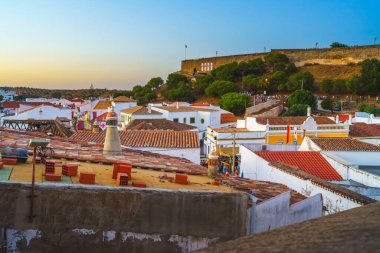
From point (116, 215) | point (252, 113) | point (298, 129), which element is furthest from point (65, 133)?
point (252, 113)

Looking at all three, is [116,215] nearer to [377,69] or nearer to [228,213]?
[228,213]

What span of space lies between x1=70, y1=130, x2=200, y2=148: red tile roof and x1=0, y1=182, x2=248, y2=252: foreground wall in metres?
10.3

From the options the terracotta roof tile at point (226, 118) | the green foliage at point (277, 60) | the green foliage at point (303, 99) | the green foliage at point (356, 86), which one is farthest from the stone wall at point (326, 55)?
the terracotta roof tile at point (226, 118)

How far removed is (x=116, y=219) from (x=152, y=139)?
37.8 feet

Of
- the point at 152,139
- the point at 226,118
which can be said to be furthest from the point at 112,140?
the point at 226,118

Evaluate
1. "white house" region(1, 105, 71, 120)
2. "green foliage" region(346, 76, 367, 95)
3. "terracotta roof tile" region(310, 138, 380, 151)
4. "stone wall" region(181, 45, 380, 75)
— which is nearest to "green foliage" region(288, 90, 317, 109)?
"green foliage" region(346, 76, 367, 95)

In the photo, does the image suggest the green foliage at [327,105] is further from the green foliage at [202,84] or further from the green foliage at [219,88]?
the green foliage at [202,84]

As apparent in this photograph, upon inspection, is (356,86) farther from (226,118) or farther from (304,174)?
(304,174)

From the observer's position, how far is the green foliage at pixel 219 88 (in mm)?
60300

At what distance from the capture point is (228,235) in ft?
18.2

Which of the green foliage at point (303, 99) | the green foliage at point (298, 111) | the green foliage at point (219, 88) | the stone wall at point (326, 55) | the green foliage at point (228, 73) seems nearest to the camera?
the green foliage at point (298, 111)

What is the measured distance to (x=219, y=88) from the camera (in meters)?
60.7

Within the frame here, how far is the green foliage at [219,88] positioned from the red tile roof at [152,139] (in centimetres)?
4328

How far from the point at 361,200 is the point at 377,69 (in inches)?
2092
